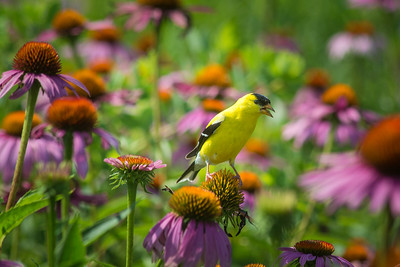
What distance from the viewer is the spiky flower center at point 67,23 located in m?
2.42

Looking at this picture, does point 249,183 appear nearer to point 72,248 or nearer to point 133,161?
point 133,161

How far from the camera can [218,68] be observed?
2434 millimetres

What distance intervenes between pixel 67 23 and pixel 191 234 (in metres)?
1.82

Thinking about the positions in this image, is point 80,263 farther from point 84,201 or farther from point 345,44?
point 345,44

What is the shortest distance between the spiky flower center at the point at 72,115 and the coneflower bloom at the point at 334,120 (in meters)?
1.10

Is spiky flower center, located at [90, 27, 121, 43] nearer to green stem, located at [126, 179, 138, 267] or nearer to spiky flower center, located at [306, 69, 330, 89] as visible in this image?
spiky flower center, located at [306, 69, 330, 89]

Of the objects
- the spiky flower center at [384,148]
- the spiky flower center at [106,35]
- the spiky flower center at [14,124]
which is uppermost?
the spiky flower center at [106,35]

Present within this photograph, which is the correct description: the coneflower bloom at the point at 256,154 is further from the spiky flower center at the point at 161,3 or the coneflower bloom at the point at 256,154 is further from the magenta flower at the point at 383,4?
the magenta flower at the point at 383,4

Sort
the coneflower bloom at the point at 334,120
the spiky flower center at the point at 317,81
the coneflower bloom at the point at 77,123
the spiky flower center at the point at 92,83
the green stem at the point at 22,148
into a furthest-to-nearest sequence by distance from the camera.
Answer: the spiky flower center at the point at 317,81 < the coneflower bloom at the point at 334,120 < the spiky flower center at the point at 92,83 < the coneflower bloom at the point at 77,123 < the green stem at the point at 22,148

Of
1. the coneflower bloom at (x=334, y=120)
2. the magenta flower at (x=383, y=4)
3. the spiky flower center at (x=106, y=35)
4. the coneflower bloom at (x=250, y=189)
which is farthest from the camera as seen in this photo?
the magenta flower at (x=383, y=4)

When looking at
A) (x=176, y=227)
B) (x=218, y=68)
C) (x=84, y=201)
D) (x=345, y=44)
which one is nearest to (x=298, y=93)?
(x=218, y=68)

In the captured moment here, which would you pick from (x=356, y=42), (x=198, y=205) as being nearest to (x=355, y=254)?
(x=198, y=205)

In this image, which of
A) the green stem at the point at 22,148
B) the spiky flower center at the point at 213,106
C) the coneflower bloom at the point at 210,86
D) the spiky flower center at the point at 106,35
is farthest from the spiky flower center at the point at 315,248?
the spiky flower center at the point at 106,35

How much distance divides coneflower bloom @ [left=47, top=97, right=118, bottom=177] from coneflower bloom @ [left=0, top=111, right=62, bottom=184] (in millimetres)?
78
